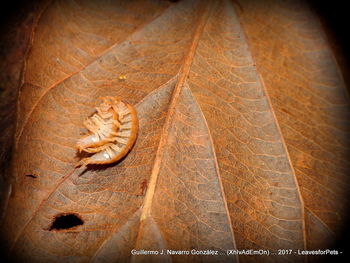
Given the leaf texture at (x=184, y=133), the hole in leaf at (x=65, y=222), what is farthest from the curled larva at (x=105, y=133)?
the hole in leaf at (x=65, y=222)

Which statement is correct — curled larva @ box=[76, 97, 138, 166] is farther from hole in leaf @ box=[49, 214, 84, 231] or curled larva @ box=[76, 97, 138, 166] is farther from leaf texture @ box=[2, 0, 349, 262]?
hole in leaf @ box=[49, 214, 84, 231]

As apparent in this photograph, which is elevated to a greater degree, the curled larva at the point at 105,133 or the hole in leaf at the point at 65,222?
the curled larva at the point at 105,133

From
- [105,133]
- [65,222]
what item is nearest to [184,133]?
[105,133]

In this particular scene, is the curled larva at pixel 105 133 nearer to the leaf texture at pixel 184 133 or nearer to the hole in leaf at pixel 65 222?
the leaf texture at pixel 184 133

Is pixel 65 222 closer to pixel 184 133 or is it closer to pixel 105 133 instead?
pixel 105 133

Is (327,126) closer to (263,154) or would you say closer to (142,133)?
(263,154)

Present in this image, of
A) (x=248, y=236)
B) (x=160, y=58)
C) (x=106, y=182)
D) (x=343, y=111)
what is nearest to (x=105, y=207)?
(x=106, y=182)
